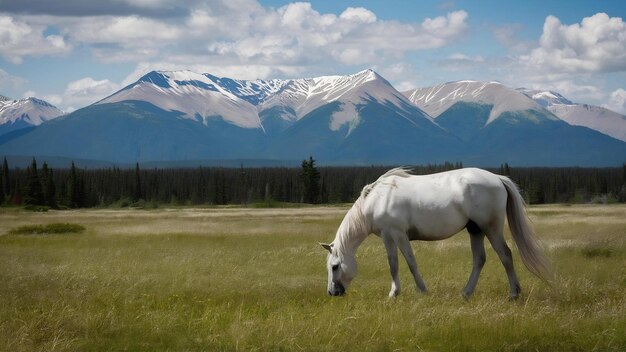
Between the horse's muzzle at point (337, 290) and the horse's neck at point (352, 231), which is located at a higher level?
the horse's neck at point (352, 231)

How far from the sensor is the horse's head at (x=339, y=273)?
13.4 m

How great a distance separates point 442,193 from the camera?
509 inches

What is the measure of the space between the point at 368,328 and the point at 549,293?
15.5 ft

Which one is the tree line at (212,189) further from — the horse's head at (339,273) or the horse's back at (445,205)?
the horse's back at (445,205)

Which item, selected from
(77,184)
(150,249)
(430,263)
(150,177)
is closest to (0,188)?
(77,184)

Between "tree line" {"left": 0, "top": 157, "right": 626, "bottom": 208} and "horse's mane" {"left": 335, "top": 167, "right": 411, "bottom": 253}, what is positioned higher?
"horse's mane" {"left": 335, "top": 167, "right": 411, "bottom": 253}

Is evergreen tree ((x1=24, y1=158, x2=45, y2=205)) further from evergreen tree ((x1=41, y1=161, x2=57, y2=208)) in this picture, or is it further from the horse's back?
the horse's back

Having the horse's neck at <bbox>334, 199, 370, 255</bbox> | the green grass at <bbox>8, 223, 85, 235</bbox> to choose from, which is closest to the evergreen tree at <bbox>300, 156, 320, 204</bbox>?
the green grass at <bbox>8, 223, 85, 235</bbox>

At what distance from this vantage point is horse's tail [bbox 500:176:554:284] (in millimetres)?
13031

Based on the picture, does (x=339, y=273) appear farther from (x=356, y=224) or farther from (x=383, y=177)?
(x=383, y=177)

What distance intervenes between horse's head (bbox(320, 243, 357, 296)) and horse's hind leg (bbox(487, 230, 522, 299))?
2803 mm

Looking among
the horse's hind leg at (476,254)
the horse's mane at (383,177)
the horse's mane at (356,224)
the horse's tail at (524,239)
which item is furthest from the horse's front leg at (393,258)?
the horse's tail at (524,239)

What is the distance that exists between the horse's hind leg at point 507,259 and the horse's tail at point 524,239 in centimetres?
27

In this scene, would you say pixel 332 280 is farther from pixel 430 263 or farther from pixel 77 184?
pixel 77 184
